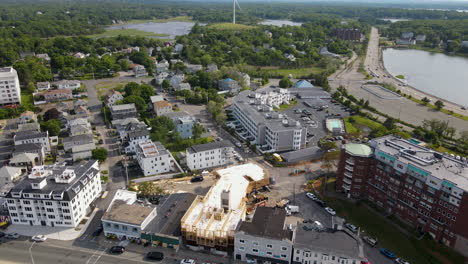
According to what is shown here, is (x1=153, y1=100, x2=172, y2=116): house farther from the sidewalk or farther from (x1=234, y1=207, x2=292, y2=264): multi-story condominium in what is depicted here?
(x1=234, y1=207, x2=292, y2=264): multi-story condominium

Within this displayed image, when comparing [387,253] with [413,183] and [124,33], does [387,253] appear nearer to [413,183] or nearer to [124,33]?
[413,183]

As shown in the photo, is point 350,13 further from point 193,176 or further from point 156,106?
point 193,176

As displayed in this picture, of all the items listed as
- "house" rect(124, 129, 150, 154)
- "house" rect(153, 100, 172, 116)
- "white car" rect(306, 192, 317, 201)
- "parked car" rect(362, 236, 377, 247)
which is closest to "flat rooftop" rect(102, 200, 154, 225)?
"house" rect(124, 129, 150, 154)

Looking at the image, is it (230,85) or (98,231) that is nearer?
(98,231)

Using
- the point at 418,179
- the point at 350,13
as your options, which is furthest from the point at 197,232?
the point at 350,13

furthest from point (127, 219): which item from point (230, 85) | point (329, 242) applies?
point (230, 85)

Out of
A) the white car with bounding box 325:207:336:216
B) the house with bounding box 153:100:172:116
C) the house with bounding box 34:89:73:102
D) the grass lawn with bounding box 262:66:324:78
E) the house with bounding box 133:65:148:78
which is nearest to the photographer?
the white car with bounding box 325:207:336:216
